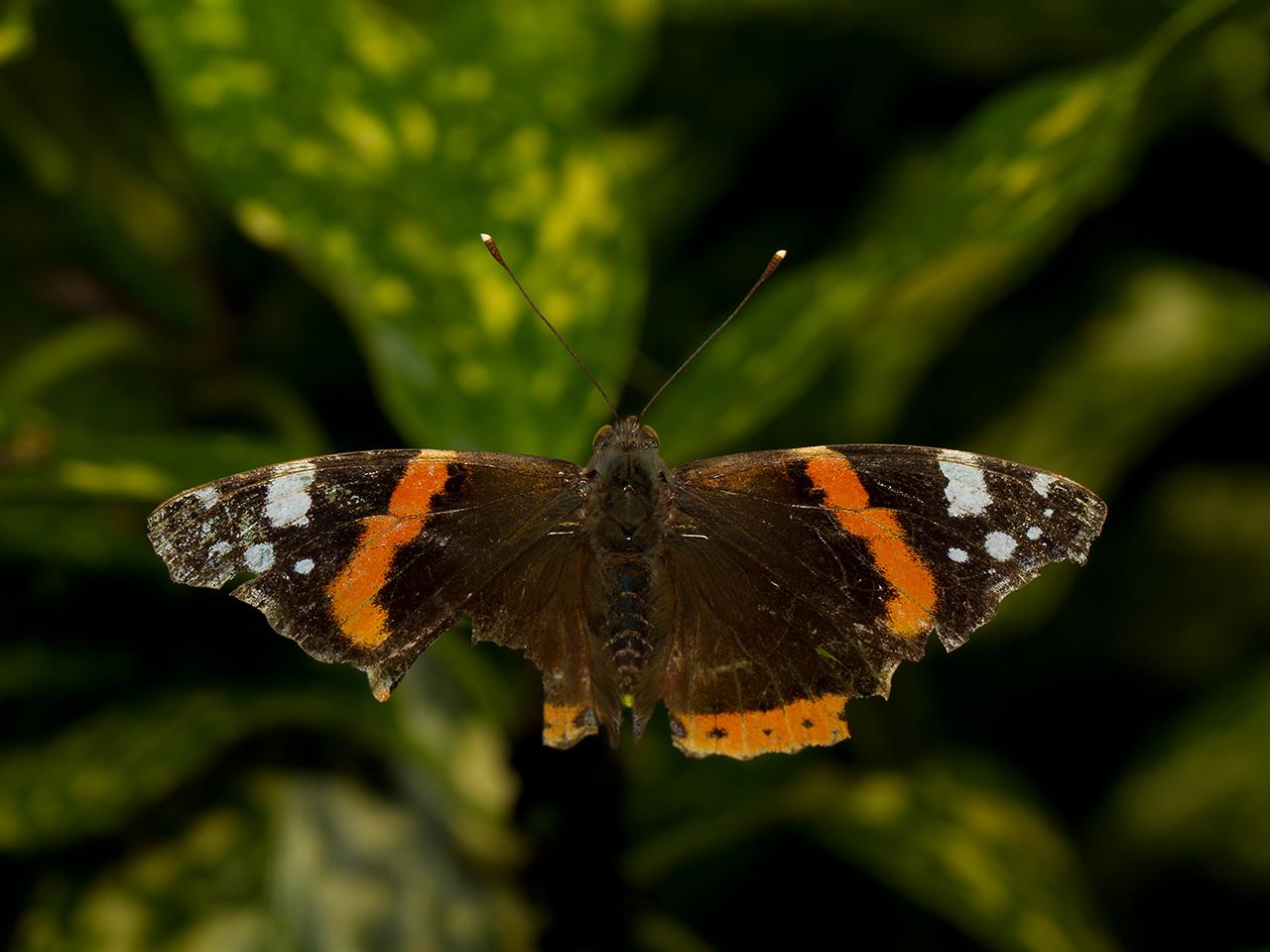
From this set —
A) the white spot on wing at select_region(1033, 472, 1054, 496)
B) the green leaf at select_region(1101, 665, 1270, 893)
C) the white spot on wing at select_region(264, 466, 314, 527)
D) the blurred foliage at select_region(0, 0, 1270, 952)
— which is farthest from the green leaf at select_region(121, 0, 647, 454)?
the green leaf at select_region(1101, 665, 1270, 893)

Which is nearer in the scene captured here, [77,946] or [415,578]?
[415,578]

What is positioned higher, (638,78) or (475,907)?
(638,78)

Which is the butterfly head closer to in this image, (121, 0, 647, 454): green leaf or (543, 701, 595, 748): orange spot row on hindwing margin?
(121, 0, 647, 454): green leaf

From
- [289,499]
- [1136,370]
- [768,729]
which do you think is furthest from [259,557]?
[1136,370]

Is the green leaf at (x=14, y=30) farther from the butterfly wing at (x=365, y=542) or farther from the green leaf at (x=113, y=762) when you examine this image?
the green leaf at (x=113, y=762)

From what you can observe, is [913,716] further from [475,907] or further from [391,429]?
[391,429]

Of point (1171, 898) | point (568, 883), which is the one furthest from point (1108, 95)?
point (1171, 898)

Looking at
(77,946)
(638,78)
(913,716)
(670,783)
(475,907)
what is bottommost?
(77,946)
